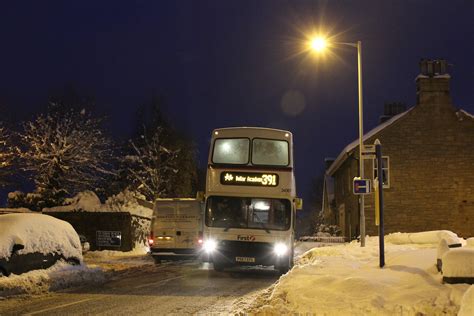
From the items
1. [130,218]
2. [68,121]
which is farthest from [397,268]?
[68,121]

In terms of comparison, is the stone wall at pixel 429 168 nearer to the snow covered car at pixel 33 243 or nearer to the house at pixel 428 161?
the house at pixel 428 161

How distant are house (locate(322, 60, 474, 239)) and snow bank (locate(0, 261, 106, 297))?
72.1 ft

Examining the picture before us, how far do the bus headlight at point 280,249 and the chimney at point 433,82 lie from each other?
67.1 feet

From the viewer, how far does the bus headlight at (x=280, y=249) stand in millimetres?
18875

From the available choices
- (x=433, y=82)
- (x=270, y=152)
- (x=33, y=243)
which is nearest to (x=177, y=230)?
(x=270, y=152)

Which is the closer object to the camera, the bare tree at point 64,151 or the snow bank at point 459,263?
the snow bank at point 459,263

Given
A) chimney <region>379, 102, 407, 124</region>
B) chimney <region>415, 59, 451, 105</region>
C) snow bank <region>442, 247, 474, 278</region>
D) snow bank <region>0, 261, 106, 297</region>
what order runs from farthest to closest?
1. chimney <region>379, 102, 407, 124</region>
2. chimney <region>415, 59, 451, 105</region>
3. snow bank <region>0, 261, 106, 297</region>
4. snow bank <region>442, 247, 474, 278</region>

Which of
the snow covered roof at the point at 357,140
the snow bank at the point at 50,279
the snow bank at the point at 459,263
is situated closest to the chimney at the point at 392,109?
the snow covered roof at the point at 357,140

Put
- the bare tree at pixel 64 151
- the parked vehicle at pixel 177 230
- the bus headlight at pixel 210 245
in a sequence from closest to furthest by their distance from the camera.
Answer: the bus headlight at pixel 210 245, the parked vehicle at pixel 177 230, the bare tree at pixel 64 151

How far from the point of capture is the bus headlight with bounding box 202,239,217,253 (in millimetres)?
19188

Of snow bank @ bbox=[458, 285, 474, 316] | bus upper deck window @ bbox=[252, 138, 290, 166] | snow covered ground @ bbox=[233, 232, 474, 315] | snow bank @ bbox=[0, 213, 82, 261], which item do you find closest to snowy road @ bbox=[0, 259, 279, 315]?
snow covered ground @ bbox=[233, 232, 474, 315]

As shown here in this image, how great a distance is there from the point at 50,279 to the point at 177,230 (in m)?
8.89

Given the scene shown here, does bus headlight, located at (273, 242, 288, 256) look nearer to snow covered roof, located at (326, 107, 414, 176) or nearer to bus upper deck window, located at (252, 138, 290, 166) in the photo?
bus upper deck window, located at (252, 138, 290, 166)

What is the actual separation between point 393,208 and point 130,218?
591 inches
